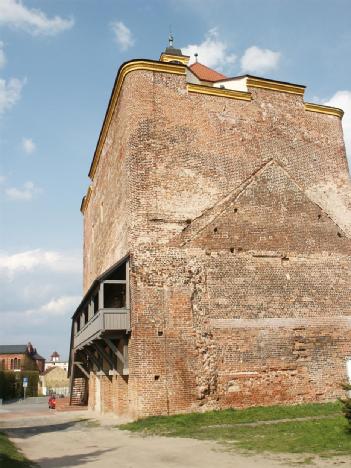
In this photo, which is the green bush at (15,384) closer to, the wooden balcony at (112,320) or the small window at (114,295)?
the small window at (114,295)

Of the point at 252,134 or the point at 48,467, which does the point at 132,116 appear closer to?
the point at 252,134

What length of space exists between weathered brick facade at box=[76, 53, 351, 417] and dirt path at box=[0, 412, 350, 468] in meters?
2.31

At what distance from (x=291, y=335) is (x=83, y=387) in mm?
13859

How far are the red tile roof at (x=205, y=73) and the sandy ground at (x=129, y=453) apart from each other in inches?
709

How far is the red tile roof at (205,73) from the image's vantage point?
2469 cm

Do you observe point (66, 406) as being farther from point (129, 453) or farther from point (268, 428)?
point (129, 453)

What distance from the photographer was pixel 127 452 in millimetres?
8859

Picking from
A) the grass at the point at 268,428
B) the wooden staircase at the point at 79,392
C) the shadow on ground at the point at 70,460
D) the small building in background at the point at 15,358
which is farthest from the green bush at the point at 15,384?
the shadow on ground at the point at 70,460

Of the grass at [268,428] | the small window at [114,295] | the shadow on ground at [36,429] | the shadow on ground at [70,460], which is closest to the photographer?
the shadow on ground at [70,460]

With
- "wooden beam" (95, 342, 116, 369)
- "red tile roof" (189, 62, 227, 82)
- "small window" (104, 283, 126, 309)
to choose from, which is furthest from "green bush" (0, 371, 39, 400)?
"red tile roof" (189, 62, 227, 82)

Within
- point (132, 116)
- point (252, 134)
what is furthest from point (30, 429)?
point (252, 134)

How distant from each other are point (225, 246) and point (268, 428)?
6209mm

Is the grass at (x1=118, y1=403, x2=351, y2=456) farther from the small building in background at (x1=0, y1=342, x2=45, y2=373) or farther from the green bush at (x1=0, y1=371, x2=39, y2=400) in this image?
the small building in background at (x1=0, y1=342, x2=45, y2=373)

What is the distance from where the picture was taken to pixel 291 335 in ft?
49.7
